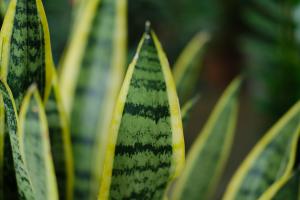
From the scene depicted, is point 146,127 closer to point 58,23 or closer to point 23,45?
point 23,45

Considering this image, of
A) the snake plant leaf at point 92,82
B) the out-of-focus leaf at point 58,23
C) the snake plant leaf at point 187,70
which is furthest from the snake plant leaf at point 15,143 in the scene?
the out-of-focus leaf at point 58,23

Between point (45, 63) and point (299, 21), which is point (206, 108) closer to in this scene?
point (299, 21)

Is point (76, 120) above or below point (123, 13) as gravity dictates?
below

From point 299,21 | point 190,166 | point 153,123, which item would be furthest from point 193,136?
point 153,123

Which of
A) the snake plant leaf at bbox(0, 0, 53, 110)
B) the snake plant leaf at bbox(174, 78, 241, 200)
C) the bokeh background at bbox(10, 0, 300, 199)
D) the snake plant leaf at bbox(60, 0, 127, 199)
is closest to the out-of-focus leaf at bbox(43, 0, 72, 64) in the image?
the bokeh background at bbox(10, 0, 300, 199)

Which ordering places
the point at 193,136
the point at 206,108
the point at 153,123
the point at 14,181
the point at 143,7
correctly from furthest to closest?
the point at 206,108 → the point at 193,136 → the point at 143,7 → the point at 14,181 → the point at 153,123

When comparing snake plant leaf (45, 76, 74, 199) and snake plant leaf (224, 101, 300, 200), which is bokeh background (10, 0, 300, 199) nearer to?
snake plant leaf (224, 101, 300, 200)

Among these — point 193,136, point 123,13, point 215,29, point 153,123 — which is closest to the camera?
point 153,123

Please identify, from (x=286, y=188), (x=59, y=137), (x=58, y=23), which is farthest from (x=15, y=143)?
(x=58, y=23)
